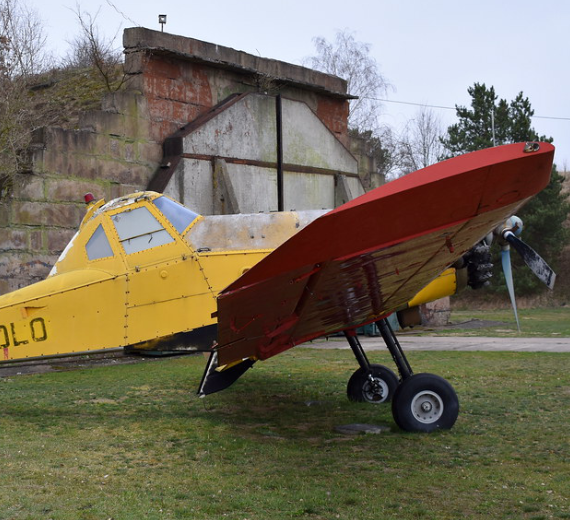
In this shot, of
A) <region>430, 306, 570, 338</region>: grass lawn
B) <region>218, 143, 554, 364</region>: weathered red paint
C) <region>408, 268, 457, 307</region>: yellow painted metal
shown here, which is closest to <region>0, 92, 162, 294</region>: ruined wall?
<region>218, 143, 554, 364</region>: weathered red paint

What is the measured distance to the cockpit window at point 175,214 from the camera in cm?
774

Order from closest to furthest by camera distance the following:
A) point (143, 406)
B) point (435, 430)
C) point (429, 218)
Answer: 1. point (429, 218)
2. point (435, 430)
3. point (143, 406)

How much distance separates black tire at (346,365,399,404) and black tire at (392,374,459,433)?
6.33 ft

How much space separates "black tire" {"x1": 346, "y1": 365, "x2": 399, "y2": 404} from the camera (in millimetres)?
8977

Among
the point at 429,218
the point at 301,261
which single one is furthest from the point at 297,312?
the point at 429,218

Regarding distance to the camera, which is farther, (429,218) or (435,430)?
(435,430)

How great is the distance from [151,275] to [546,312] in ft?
85.2

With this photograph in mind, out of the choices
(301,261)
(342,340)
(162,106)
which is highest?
(162,106)

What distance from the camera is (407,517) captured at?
178 inches

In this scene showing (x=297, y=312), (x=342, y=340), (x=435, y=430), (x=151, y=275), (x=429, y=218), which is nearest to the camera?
(x=429, y=218)

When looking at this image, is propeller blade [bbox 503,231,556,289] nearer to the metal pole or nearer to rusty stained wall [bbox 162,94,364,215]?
rusty stained wall [bbox 162,94,364,215]

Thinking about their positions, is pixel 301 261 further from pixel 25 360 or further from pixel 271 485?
pixel 25 360

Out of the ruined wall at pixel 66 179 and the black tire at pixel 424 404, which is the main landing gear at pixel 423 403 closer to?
the black tire at pixel 424 404

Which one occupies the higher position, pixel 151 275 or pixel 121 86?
pixel 121 86
